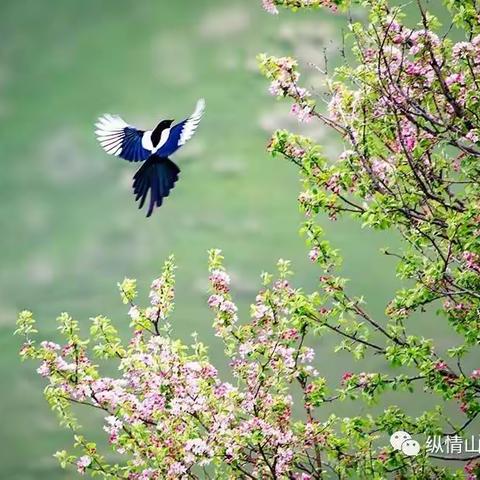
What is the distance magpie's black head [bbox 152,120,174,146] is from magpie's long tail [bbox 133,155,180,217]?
0.09 metres

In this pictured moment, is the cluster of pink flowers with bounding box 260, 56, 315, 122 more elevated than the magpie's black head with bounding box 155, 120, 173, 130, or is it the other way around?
the magpie's black head with bounding box 155, 120, 173, 130

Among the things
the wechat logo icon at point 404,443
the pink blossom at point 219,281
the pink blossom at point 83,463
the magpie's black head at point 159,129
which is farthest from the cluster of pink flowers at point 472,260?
the magpie's black head at point 159,129

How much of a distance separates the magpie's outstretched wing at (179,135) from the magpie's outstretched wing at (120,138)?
0.24ft

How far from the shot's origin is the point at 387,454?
10.6 feet

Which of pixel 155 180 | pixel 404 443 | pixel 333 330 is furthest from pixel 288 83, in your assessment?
pixel 404 443

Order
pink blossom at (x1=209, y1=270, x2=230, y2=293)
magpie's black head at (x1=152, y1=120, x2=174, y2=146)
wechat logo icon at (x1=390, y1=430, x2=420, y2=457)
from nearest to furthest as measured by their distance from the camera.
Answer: wechat logo icon at (x1=390, y1=430, x2=420, y2=457)
pink blossom at (x1=209, y1=270, x2=230, y2=293)
magpie's black head at (x1=152, y1=120, x2=174, y2=146)

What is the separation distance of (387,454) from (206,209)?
4.92 ft

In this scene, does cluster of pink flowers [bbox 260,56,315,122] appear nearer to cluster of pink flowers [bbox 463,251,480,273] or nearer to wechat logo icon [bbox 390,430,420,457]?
cluster of pink flowers [bbox 463,251,480,273]

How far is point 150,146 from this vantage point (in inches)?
163

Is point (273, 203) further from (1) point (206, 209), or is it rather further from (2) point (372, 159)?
(2) point (372, 159)

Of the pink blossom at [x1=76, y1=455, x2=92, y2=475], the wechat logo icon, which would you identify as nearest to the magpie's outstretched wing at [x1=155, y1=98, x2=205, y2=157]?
the pink blossom at [x1=76, y1=455, x2=92, y2=475]

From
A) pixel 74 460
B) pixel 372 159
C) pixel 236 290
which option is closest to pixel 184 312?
pixel 236 290

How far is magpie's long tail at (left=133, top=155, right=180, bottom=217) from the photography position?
4.20 meters

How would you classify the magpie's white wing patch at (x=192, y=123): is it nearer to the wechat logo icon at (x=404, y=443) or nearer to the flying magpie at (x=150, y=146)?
the flying magpie at (x=150, y=146)
